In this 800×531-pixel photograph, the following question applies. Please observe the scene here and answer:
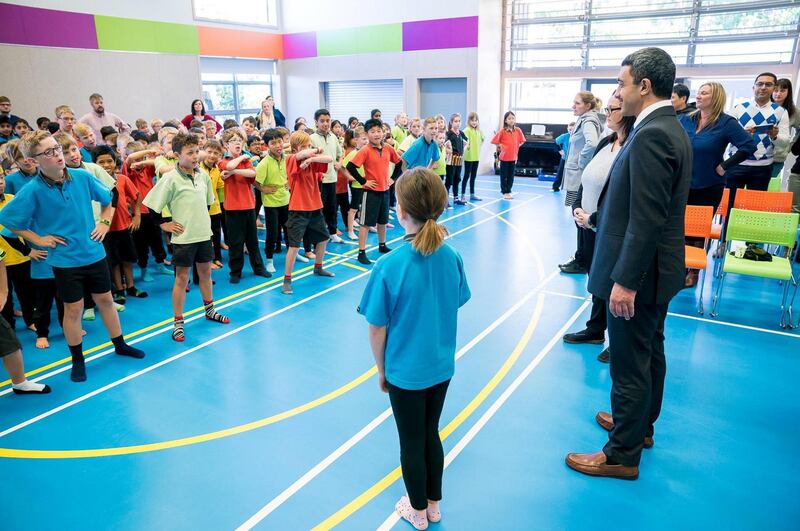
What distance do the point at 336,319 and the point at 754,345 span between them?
4312mm

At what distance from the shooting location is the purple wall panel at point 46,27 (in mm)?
12000

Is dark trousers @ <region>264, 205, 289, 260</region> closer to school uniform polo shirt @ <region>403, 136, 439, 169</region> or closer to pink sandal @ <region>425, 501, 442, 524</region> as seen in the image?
school uniform polo shirt @ <region>403, 136, 439, 169</region>

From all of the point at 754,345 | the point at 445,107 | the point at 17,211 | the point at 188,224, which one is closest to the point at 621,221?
the point at 754,345

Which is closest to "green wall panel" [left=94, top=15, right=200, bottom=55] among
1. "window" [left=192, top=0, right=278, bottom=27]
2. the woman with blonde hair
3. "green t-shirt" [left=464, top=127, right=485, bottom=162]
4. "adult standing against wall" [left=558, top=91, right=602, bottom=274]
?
"window" [left=192, top=0, right=278, bottom=27]

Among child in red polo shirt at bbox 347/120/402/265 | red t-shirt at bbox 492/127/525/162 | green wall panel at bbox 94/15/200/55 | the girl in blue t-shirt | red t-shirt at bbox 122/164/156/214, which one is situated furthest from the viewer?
green wall panel at bbox 94/15/200/55

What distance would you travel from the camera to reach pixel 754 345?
5.29 m

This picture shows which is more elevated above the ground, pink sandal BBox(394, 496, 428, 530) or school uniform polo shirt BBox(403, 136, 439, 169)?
school uniform polo shirt BBox(403, 136, 439, 169)

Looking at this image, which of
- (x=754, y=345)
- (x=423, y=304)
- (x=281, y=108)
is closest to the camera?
(x=423, y=304)

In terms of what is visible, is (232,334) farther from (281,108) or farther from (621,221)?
(281,108)

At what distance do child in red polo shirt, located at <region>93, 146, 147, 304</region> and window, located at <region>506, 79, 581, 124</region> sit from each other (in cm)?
1311

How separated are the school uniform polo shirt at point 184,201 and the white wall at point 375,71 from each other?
11.6 m

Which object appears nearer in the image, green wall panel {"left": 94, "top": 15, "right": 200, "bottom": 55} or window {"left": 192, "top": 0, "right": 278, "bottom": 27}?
green wall panel {"left": 94, "top": 15, "right": 200, "bottom": 55}

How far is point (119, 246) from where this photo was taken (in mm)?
6492

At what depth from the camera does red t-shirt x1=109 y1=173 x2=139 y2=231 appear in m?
6.25
